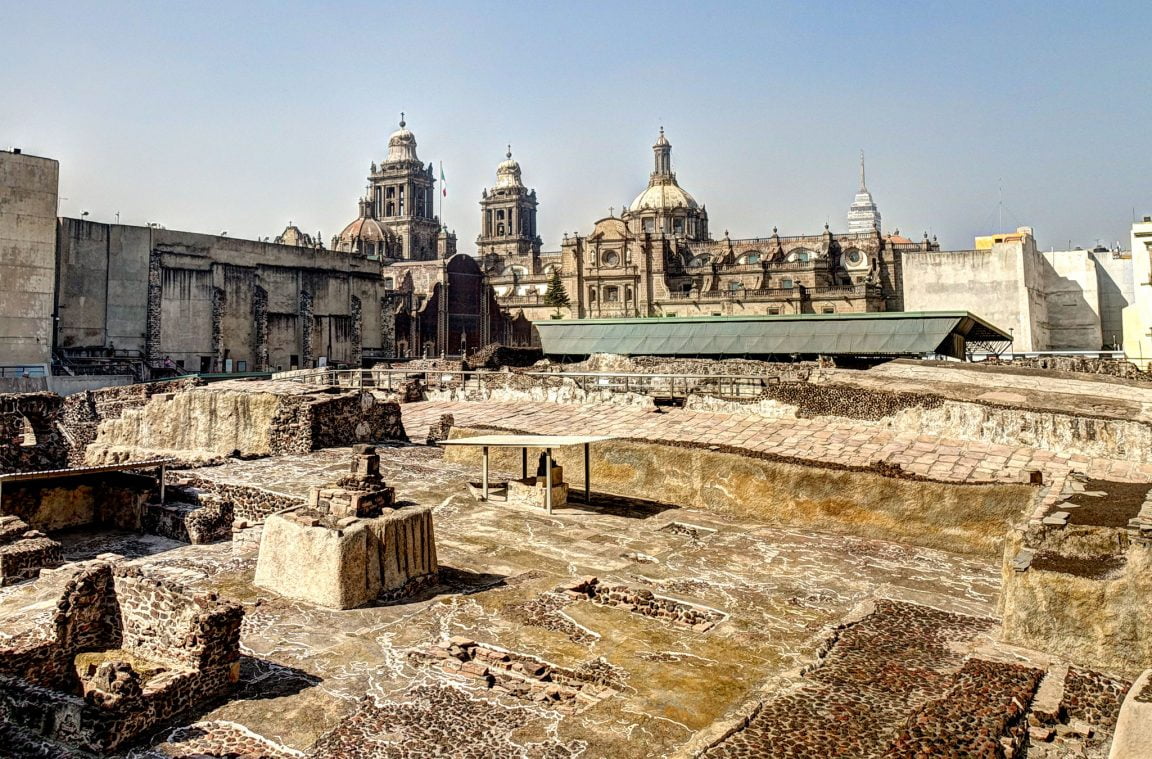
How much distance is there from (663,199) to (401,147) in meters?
27.5

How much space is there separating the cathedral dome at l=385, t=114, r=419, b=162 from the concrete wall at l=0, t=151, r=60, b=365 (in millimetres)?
51079

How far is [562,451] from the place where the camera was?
14477mm

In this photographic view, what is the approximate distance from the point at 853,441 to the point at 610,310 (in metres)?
43.5

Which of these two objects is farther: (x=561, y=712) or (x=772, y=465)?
(x=772, y=465)

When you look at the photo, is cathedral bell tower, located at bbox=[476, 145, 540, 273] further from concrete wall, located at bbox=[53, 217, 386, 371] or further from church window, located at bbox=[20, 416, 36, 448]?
church window, located at bbox=[20, 416, 36, 448]

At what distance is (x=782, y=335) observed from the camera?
2553 cm

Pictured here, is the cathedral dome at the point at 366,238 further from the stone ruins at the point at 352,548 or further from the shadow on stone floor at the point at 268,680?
the shadow on stone floor at the point at 268,680

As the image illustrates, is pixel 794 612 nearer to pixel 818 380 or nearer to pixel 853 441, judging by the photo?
pixel 853 441

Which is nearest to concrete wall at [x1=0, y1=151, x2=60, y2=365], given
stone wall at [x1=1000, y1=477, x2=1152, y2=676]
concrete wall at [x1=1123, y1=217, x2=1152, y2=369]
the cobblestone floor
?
the cobblestone floor

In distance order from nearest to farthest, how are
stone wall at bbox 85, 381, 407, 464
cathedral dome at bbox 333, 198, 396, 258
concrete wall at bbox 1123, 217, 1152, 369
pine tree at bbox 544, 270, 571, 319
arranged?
1. stone wall at bbox 85, 381, 407, 464
2. concrete wall at bbox 1123, 217, 1152, 369
3. pine tree at bbox 544, 270, 571, 319
4. cathedral dome at bbox 333, 198, 396, 258

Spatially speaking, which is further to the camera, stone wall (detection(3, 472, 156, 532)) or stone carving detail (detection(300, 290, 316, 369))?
stone carving detail (detection(300, 290, 316, 369))

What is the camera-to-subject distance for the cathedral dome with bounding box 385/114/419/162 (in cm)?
7869

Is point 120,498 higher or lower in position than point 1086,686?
higher

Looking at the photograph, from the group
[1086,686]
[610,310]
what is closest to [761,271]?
[610,310]
